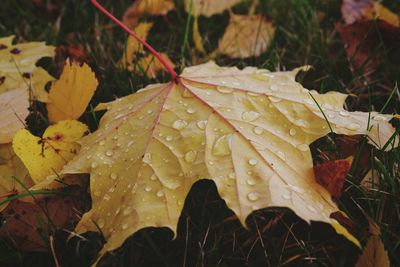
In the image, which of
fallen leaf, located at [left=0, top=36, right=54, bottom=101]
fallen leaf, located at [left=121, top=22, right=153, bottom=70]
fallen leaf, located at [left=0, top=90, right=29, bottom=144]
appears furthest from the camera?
fallen leaf, located at [left=121, top=22, right=153, bottom=70]

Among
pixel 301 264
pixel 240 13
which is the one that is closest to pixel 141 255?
pixel 301 264

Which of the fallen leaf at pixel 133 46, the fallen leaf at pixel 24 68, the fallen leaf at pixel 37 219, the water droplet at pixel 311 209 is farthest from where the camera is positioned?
the fallen leaf at pixel 133 46

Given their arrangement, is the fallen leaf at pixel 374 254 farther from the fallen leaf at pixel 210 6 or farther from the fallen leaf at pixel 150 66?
the fallen leaf at pixel 210 6

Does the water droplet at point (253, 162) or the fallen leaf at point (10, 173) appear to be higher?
the water droplet at point (253, 162)

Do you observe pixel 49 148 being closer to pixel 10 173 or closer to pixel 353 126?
pixel 10 173

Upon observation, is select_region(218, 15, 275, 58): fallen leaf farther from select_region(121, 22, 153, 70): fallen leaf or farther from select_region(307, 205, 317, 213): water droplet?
select_region(307, 205, 317, 213): water droplet

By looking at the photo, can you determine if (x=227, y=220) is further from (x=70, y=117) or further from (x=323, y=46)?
(x=323, y=46)

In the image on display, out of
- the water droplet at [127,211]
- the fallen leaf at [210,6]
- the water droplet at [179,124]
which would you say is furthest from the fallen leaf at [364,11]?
the water droplet at [127,211]

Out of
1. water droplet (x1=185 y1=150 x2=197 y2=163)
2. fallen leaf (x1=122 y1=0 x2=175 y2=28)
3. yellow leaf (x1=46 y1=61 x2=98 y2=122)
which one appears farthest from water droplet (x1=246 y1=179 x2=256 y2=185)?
fallen leaf (x1=122 y1=0 x2=175 y2=28)
